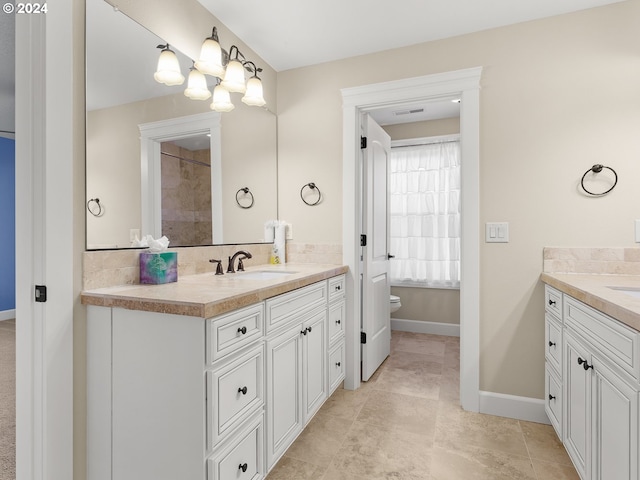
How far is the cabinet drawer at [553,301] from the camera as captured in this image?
1.82 m

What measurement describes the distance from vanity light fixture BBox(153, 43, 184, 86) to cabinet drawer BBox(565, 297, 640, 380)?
216cm

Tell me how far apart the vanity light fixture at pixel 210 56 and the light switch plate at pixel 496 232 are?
1855 mm

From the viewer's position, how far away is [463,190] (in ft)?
7.40

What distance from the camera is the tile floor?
167cm

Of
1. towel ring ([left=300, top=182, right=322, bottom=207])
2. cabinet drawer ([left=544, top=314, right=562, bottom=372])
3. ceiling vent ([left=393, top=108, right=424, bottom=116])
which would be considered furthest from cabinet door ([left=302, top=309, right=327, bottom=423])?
ceiling vent ([left=393, top=108, right=424, bottom=116])

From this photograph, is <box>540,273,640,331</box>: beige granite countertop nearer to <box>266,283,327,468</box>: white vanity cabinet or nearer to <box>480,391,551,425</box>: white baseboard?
<box>480,391,551,425</box>: white baseboard

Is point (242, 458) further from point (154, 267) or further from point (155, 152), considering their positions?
point (155, 152)

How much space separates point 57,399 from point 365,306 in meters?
1.88

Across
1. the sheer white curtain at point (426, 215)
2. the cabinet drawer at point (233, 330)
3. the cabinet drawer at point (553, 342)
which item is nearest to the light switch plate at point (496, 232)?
the cabinet drawer at point (553, 342)

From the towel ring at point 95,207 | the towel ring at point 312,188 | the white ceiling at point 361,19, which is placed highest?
the white ceiling at point 361,19

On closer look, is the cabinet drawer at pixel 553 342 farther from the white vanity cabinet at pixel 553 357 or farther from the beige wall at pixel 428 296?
the beige wall at pixel 428 296

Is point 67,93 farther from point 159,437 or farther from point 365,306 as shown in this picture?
point 365,306

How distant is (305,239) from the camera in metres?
2.69

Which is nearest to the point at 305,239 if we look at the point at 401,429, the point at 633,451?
the point at 401,429
